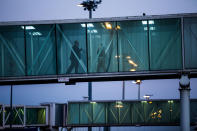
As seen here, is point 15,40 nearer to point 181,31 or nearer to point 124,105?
point 181,31

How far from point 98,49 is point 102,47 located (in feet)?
0.99

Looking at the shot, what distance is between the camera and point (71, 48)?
30.9 m

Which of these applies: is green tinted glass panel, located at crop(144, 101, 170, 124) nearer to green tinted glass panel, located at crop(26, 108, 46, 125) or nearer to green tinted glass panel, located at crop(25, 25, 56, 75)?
green tinted glass panel, located at crop(26, 108, 46, 125)

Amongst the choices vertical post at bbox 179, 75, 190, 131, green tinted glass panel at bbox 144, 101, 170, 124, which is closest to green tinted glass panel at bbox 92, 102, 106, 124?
green tinted glass panel at bbox 144, 101, 170, 124

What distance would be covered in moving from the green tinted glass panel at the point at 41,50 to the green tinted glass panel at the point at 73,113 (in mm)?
38317

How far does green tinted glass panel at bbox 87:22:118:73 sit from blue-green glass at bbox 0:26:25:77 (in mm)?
4770

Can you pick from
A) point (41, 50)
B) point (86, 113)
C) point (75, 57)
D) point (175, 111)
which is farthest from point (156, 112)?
point (41, 50)

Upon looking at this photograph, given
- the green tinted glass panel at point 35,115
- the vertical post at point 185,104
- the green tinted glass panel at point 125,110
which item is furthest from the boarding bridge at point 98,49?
the green tinted glass panel at point 125,110

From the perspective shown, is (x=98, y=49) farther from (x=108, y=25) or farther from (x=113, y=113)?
(x=113, y=113)

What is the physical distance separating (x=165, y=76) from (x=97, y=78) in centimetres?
448

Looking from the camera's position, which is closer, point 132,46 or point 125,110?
point 132,46

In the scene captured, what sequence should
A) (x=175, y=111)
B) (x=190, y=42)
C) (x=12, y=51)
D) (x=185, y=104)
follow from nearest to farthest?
(x=185, y=104) < (x=190, y=42) < (x=12, y=51) < (x=175, y=111)

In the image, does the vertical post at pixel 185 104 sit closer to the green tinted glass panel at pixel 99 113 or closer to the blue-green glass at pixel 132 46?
the blue-green glass at pixel 132 46

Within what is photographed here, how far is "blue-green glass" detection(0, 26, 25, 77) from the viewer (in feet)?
103
